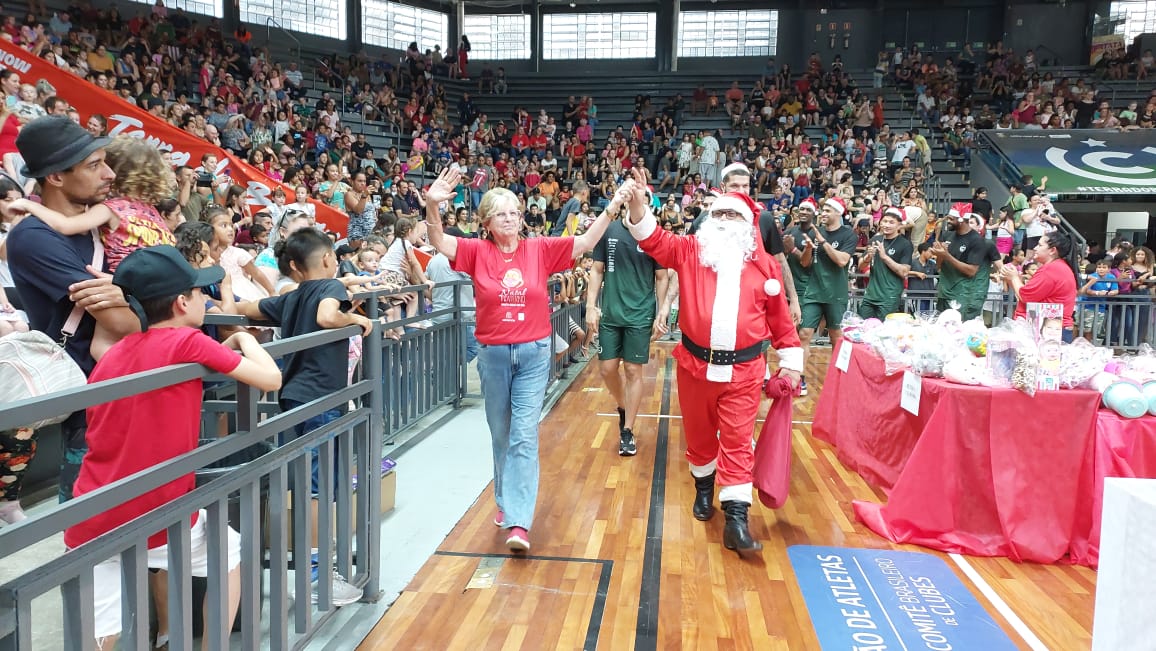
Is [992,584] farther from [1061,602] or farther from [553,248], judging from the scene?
[553,248]

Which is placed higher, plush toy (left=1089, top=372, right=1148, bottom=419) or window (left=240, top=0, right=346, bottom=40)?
window (left=240, top=0, right=346, bottom=40)

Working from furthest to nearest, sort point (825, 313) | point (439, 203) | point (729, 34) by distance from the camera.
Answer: point (729, 34)
point (825, 313)
point (439, 203)

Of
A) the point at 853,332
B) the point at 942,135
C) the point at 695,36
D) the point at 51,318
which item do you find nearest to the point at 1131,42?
the point at 942,135

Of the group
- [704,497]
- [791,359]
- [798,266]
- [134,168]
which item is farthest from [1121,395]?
[134,168]

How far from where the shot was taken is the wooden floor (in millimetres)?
2758

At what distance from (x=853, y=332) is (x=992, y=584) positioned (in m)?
2.14

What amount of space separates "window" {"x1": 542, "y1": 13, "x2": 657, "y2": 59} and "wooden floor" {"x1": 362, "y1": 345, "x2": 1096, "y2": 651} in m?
23.7

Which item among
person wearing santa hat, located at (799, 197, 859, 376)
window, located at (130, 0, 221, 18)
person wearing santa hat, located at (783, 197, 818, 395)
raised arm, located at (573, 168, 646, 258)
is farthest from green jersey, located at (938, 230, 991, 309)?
window, located at (130, 0, 221, 18)

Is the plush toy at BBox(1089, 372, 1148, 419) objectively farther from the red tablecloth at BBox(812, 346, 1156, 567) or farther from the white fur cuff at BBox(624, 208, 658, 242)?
the white fur cuff at BBox(624, 208, 658, 242)

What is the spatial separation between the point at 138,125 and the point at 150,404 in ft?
27.4

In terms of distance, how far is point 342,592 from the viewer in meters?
2.65

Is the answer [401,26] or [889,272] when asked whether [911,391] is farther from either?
[401,26]

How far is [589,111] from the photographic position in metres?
22.3

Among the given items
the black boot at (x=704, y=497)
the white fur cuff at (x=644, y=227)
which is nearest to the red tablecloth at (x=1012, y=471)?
the black boot at (x=704, y=497)
